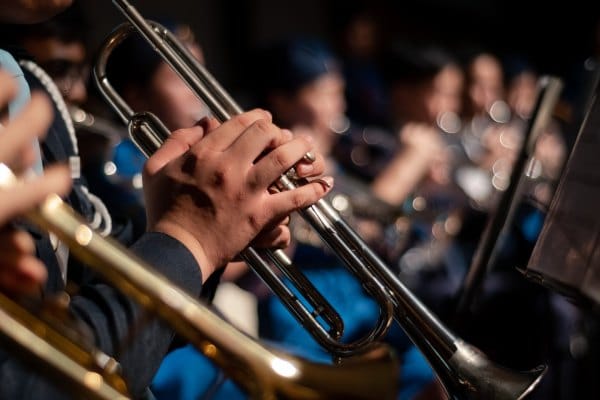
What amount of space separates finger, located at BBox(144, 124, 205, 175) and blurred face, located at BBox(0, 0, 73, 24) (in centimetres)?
23

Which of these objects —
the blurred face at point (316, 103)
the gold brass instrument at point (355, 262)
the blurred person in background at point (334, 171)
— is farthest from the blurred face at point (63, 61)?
the blurred face at point (316, 103)

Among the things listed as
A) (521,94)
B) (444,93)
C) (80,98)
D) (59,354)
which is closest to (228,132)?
(59,354)

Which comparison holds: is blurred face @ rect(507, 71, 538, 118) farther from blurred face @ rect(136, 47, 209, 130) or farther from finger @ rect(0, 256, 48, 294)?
finger @ rect(0, 256, 48, 294)

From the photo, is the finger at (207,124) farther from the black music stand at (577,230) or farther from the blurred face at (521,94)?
the blurred face at (521,94)

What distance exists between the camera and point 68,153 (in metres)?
1.26

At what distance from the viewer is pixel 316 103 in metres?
2.90

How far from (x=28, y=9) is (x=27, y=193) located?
0.44 m

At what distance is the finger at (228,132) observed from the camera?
101cm

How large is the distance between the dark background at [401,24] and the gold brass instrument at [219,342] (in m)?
2.23

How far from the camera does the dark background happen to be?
4066mm

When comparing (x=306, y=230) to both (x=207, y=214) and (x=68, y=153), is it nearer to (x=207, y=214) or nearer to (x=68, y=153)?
(x=68, y=153)

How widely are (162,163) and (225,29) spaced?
11.2 feet

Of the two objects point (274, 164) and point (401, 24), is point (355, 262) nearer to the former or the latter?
point (274, 164)

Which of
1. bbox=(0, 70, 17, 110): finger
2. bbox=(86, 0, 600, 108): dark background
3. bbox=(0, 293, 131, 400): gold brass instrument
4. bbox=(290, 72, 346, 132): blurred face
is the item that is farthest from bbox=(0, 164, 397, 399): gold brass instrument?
bbox=(86, 0, 600, 108): dark background
